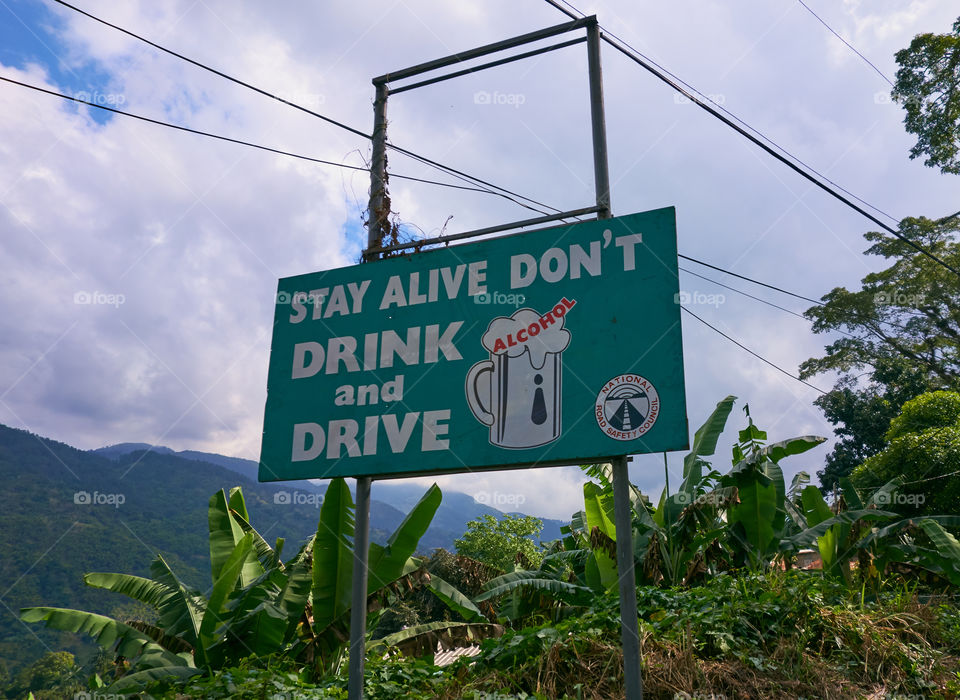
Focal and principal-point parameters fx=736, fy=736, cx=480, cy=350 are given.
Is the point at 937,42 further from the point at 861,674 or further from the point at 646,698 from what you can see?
the point at 646,698

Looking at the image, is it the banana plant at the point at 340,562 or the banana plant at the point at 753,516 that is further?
the banana plant at the point at 753,516

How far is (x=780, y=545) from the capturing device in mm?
10789

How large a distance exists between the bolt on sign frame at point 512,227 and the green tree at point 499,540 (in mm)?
19732

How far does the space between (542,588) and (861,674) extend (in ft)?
13.5

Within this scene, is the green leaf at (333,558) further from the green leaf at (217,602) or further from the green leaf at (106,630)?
the green leaf at (106,630)

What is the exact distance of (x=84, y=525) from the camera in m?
84.5

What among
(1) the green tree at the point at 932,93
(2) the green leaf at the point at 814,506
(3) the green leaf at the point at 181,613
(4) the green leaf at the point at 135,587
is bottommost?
(3) the green leaf at the point at 181,613

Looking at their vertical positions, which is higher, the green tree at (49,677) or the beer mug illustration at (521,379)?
the beer mug illustration at (521,379)

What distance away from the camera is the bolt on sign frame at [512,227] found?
5.55 metres

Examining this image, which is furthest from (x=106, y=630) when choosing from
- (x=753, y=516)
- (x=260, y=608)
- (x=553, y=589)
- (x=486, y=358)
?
(x=753, y=516)

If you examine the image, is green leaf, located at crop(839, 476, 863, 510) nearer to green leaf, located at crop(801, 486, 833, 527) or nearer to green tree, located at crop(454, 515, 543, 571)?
green leaf, located at crop(801, 486, 833, 527)

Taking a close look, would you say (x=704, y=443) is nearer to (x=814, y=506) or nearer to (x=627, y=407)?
(x=814, y=506)

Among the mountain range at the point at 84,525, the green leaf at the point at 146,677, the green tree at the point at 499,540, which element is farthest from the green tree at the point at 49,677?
the green leaf at the point at 146,677

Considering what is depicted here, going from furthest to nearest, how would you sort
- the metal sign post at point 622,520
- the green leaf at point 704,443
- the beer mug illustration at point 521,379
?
the green leaf at point 704,443
the beer mug illustration at point 521,379
the metal sign post at point 622,520
